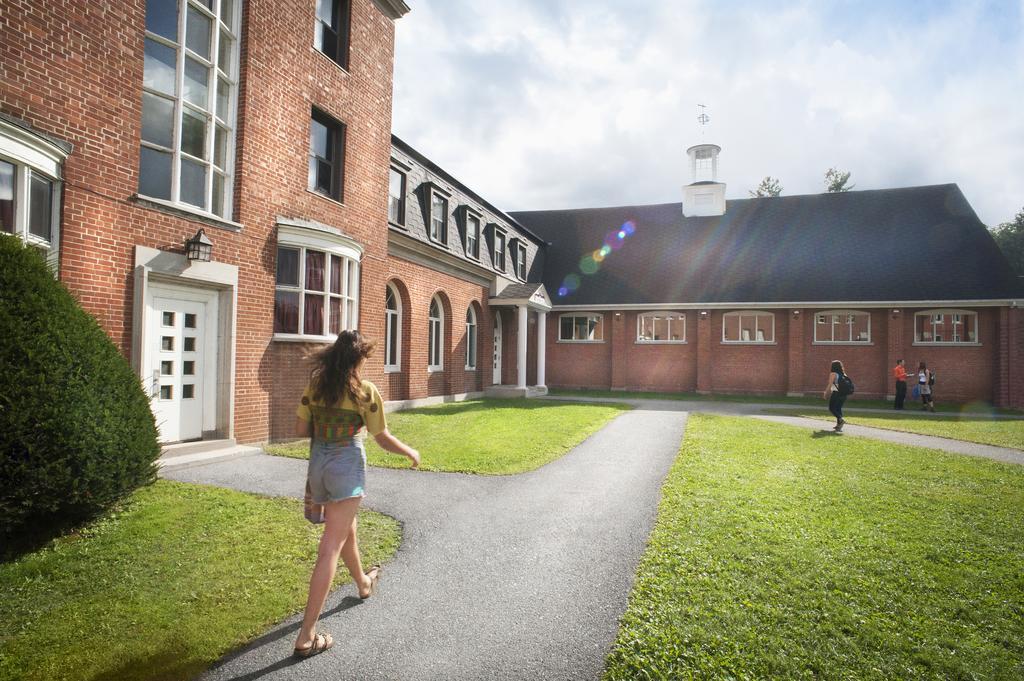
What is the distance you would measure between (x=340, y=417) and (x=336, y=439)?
148 mm

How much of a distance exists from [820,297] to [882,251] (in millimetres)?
3915

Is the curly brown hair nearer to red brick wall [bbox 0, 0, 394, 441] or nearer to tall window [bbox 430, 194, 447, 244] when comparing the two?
red brick wall [bbox 0, 0, 394, 441]

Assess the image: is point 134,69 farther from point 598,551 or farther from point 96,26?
point 598,551

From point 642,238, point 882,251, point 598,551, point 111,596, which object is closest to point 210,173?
point 111,596

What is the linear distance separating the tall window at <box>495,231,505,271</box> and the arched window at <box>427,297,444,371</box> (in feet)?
16.5

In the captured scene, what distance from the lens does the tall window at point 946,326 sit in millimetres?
21770

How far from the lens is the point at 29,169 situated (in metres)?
6.04

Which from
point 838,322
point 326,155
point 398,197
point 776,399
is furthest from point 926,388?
point 326,155

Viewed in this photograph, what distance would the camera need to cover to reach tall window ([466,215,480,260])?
65.2 ft

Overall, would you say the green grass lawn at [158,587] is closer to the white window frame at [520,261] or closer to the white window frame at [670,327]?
the white window frame at [520,261]

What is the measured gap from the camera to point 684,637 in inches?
140

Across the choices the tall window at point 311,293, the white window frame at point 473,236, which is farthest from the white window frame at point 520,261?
the tall window at point 311,293

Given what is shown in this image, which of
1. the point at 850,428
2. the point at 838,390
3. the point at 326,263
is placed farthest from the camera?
the point at 850,428

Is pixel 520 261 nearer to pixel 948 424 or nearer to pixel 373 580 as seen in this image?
pixel 948 424
